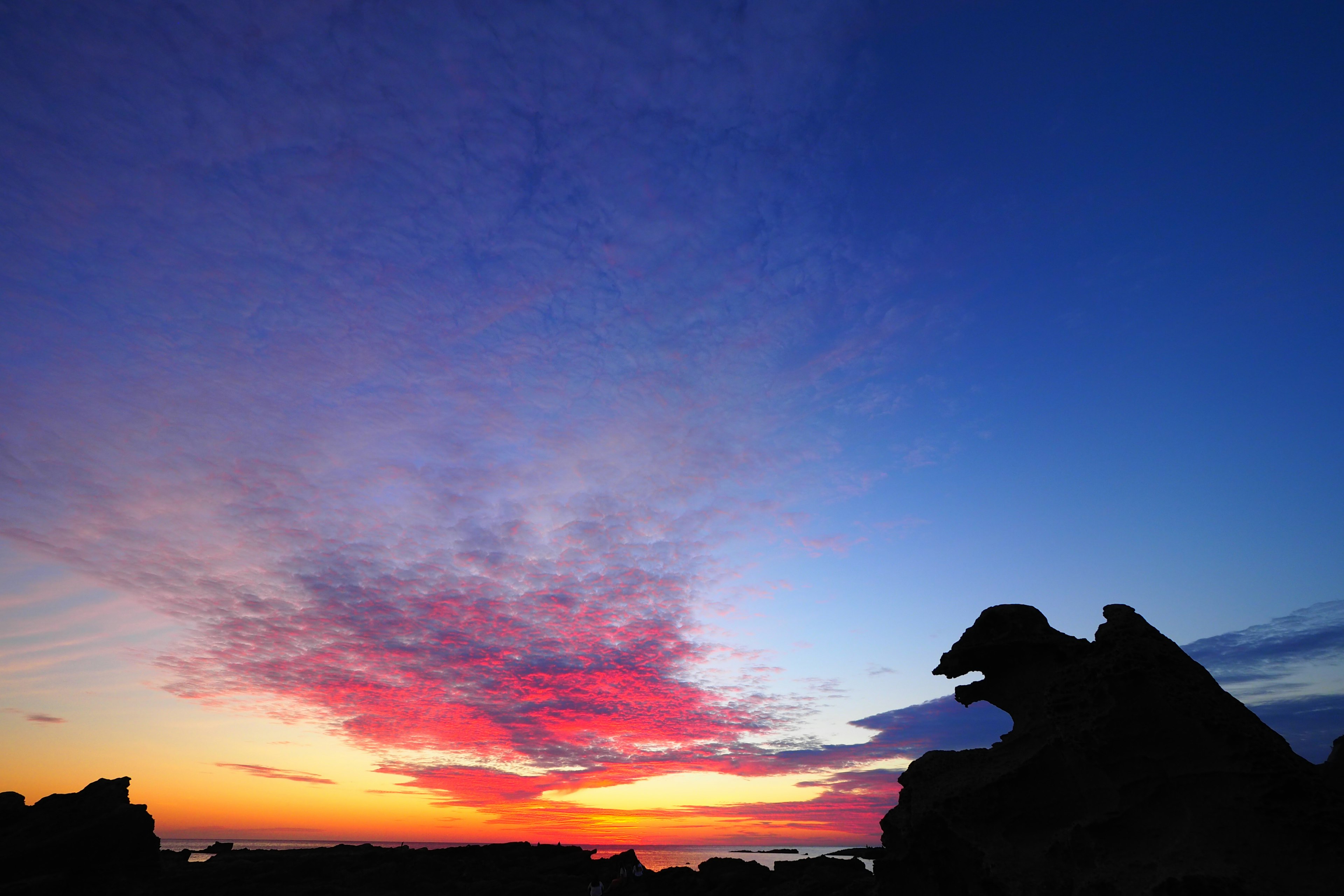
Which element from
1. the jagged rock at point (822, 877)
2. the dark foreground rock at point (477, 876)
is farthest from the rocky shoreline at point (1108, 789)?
the dark foreground rock at point (477, 876)

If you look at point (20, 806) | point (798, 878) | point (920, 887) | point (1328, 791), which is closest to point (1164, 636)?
point (1328, 791)

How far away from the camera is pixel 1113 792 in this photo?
9.87 m

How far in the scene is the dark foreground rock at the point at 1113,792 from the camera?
814cm

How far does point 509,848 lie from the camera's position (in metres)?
53.5

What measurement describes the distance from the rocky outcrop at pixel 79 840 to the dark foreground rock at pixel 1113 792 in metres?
30.1

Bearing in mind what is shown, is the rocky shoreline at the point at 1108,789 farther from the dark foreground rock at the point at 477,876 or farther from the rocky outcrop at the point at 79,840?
the rocky outcrop at the point at 79,840

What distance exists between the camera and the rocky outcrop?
22656mm

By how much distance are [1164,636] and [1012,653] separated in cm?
316

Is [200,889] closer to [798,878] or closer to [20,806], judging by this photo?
[20,806]

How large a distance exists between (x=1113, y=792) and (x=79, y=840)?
3504 cm

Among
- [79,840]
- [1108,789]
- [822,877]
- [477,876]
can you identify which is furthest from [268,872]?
[1108,789]

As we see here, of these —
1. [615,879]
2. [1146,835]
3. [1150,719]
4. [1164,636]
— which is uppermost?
[1164,636]

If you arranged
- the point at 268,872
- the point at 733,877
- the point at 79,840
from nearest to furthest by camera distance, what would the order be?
the point at 79,840 → the point at 733,877 → the point at 268,872

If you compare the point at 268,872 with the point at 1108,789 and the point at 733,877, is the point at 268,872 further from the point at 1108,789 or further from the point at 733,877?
the point at 1108,789
